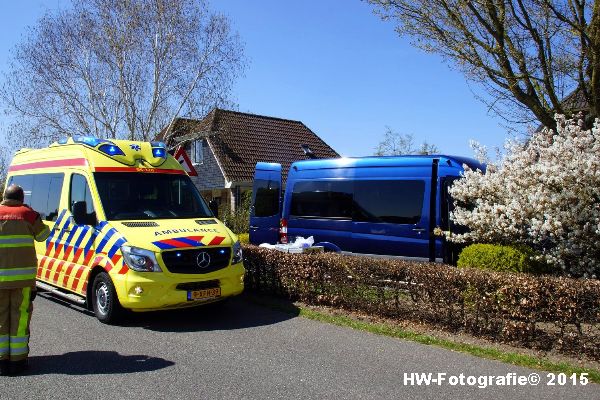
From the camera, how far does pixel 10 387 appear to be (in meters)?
5.02

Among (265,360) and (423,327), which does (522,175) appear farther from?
(265,360)

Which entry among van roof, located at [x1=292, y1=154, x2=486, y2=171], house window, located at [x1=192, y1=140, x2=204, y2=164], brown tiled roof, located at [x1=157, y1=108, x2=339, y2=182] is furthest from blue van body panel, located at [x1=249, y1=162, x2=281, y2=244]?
house window, located at [x1=192, y1=140, x2=204, y2=164]

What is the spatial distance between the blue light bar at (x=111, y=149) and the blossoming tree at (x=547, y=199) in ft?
18.0

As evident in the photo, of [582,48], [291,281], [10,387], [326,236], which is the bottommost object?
[10,387]

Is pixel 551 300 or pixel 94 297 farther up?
pixel 551 300

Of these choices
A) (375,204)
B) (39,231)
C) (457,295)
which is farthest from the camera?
(375,204)

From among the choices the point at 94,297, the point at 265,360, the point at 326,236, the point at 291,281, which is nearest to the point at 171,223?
the point at 94,297

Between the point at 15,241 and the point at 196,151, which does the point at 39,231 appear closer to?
the point at 15,241

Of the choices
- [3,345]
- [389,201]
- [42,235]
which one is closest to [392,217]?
[389,201]

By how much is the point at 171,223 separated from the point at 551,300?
5079mm

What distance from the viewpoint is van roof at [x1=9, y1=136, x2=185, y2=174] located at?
8344mm

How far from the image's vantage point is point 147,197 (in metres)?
8.31

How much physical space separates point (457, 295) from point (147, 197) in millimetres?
4790

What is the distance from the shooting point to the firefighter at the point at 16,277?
5.41 metres
